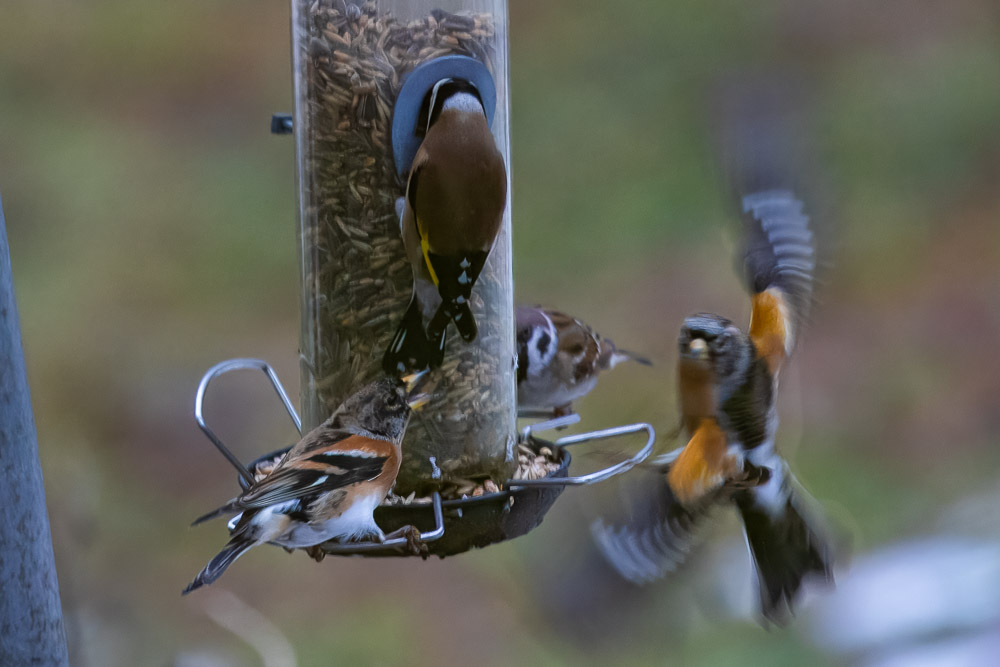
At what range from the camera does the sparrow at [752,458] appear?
2.42 metres

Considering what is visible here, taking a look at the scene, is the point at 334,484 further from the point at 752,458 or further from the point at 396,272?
the point at 752,458

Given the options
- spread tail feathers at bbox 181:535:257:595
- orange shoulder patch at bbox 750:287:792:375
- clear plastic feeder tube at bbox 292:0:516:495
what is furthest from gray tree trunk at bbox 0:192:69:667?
orange shoulder patch at bbox 750:287:792:375

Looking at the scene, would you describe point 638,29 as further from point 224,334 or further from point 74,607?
point 74,607

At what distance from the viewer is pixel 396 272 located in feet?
7.91

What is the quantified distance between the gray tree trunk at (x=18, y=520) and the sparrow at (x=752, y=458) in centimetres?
132

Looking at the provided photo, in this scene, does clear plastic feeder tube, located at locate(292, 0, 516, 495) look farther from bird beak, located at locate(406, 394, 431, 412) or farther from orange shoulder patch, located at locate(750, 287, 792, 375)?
orange shoulder patch, located at locate(750, 287, 792, 375)

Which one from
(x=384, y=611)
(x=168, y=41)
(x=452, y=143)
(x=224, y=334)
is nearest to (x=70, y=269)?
(x=224, y=334)

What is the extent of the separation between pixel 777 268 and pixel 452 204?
0.86 m

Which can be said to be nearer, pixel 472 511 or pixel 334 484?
pixel 334 484

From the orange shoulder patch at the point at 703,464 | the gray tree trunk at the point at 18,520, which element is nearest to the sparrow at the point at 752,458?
the orange shoulder patch at the point at 703,464

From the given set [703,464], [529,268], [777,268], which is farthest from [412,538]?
[529,268]

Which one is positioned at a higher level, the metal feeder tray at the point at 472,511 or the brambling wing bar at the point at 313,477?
the brambling wing bar at the point at 313,477

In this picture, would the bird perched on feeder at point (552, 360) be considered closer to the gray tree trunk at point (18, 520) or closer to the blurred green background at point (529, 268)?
the blurred green background at point (529, 268)

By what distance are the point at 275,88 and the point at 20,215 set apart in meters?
1.90
